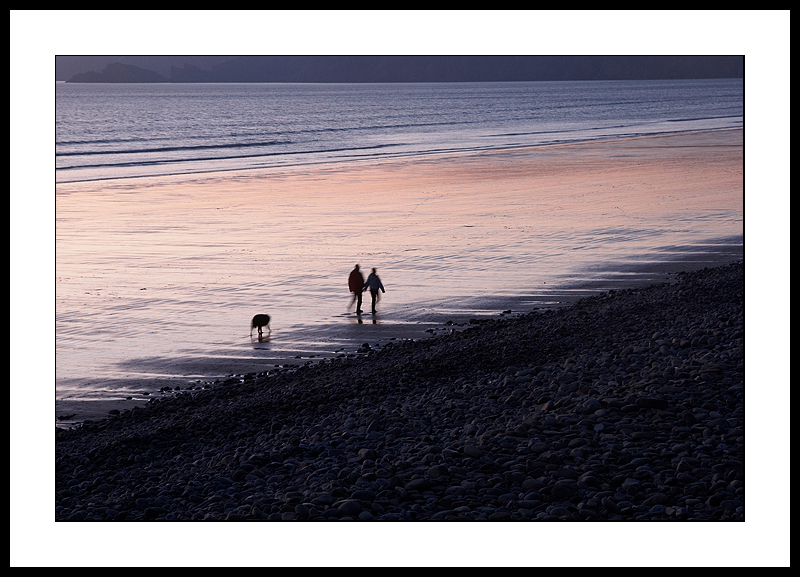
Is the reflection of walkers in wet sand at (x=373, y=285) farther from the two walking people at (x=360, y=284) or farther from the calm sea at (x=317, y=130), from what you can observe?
the calm sea at (x=317, y=130)

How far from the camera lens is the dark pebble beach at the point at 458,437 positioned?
23.4ft

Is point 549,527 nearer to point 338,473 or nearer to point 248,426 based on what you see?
point 338,473

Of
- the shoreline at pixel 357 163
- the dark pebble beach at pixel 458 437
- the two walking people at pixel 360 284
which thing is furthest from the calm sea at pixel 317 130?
the dark pebble beach at pixel 458 437

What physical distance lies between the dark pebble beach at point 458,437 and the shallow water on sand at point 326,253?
5.85 feet

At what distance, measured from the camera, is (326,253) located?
2150cm

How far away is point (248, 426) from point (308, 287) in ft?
24.2

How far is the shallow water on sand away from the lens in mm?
14359

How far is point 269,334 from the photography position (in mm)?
14648

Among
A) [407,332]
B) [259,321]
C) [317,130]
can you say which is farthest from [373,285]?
[317,130]

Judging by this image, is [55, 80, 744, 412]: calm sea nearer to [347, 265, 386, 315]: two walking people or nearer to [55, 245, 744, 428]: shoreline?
[55, 245, 744, 428]: shoreline

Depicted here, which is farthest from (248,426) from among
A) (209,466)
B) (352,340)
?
(352,340)

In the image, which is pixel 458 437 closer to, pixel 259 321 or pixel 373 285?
pixel 259 321

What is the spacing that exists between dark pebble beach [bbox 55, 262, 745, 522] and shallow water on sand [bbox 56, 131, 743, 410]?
178 cm
